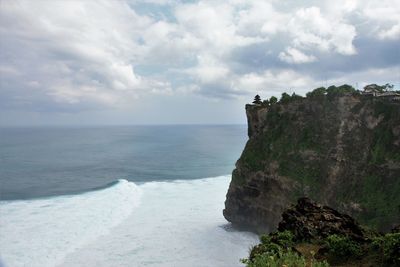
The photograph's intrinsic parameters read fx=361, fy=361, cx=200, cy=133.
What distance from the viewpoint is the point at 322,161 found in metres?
43.8

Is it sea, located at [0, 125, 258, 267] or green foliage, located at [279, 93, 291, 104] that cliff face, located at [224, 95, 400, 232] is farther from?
sea, located at [0, 125, 258, 267]

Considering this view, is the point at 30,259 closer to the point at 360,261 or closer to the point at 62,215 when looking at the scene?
the point at 62,215

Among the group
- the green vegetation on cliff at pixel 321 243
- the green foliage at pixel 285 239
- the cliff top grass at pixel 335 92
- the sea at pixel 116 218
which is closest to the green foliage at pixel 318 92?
the cliff top grass at pixel 335 92

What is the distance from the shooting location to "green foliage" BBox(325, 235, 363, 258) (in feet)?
61.9

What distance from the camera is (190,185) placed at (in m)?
72.6

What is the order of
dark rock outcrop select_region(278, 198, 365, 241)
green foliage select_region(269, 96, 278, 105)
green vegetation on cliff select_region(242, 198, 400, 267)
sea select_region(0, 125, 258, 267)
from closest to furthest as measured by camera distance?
→ green vegetation on cliff select_region(242, 198, 400, 267)
dark rock outcrop select_region(278, 198, 365, 241)
sea select_region(0, 125, 258, 267)
green foliage select_region(269, 96, 278, 105)

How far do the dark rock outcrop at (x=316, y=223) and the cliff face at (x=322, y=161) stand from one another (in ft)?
48.8

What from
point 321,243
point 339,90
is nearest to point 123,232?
point 321,243

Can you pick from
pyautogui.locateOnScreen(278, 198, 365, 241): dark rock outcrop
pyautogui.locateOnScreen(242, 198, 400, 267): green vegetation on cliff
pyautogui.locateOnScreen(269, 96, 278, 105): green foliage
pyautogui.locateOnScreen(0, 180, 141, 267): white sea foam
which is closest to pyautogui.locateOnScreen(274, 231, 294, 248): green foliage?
pyautogui.locateOnScreen(242, 198, 400, 267): green vegetation on cliff

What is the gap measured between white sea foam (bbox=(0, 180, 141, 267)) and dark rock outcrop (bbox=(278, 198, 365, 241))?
79.7 ft

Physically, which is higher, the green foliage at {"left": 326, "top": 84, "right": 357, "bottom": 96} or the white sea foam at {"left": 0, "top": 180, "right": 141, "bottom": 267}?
the green foliage at {"left": 326, "top": 84, "right": 357, "bottom": 96}

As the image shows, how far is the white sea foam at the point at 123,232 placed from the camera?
120 ft

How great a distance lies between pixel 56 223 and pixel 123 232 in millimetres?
9762

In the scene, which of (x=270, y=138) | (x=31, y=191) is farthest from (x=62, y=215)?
(x=270, y=138)
